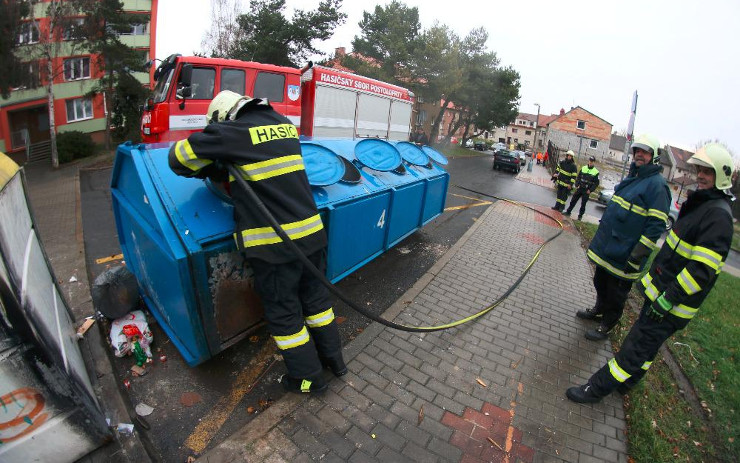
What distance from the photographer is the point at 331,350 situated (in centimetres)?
266

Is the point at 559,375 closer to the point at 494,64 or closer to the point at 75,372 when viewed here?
the point at 75,372

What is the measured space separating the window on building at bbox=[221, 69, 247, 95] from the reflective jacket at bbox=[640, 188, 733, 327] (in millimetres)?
7380

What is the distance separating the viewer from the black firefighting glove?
2.49m

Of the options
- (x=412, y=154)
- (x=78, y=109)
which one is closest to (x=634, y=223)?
(x=412, y=154)

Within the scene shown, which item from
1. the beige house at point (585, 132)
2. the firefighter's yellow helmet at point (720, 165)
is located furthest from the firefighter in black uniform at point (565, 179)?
the beige house at point (585, 132)

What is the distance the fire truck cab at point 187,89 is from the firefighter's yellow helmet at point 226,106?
17.3ft

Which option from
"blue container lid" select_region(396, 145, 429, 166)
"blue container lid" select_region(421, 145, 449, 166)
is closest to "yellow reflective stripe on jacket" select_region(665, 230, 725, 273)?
"blue container lid" select_region(396, 145, 429, 166)

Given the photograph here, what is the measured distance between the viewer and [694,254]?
7.84 ft

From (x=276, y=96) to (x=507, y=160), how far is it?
16010 mm

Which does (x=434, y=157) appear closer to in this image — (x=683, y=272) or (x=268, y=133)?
(x=683, y=272)

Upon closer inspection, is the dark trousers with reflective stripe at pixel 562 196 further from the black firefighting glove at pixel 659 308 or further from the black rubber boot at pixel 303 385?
the black rubber boot at pixel 303 385

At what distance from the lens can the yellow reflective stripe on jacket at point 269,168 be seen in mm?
2207

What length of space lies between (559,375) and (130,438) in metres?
3.20

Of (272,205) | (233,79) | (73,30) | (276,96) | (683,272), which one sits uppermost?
(73,30)
